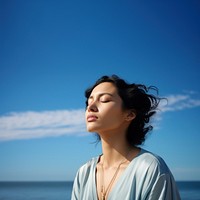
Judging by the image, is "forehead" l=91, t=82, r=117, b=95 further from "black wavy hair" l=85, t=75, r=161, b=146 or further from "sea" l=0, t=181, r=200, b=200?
"sea" l=0, t=181, r=200, b=200

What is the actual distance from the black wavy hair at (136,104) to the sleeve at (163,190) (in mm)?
415

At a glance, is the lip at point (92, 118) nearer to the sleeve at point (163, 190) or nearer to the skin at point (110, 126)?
the skin at point (110, 126)

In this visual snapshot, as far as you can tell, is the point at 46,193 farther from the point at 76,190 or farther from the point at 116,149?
the point at 116,149

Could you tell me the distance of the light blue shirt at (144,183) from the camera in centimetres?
199

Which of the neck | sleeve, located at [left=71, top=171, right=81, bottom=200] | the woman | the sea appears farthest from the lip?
the sea

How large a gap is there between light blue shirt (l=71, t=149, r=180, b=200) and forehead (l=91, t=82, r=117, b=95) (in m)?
0.41

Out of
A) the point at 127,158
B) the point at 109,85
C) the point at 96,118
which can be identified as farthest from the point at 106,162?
the point at 109,85

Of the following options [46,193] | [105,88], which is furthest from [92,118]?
[46,193]

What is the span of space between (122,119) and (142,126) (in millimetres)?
219

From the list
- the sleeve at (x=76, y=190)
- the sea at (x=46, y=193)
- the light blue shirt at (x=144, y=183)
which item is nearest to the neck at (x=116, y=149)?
the light blue shirt at (x=144, y=183)

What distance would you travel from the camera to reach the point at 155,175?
6.59 feet

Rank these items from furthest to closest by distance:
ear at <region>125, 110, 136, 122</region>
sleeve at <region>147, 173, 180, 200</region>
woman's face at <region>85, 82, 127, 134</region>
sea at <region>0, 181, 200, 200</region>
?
sea at <region>0, 181, 200, 200</region> → ear at <region>125, 110, 136, 122</region> → woman's face at <region>85, 82, 127, 134</region> → sleeve at <region>147, 173, 180, 200</region>

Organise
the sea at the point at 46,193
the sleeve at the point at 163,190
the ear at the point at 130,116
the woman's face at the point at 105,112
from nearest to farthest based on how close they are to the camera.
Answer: the sleeve at the point at 163,190 < the woman's face at the point at 105,112 < the ear at the point at 130,116 < the sea at the point at 46,193

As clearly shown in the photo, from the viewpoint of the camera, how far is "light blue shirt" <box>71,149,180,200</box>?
199cm
